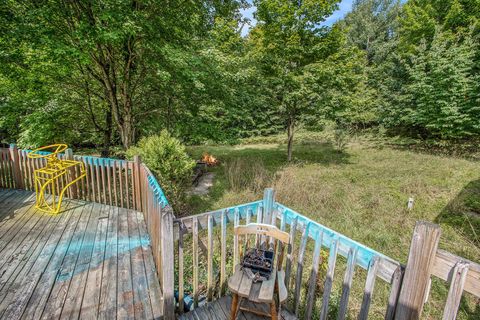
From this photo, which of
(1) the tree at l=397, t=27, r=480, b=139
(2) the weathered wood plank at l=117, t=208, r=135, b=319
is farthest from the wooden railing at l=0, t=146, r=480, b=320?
(1) the tree at l=397, t=27, r=480, b=139

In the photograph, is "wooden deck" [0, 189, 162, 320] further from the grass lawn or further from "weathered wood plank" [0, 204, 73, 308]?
the grass lawn

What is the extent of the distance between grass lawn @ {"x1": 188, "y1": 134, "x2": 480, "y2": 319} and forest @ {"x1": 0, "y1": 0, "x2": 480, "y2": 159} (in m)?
2.47

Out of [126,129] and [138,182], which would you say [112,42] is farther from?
[126,129]

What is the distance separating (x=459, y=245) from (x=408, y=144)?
522 inches

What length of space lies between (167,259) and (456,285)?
6.66ft

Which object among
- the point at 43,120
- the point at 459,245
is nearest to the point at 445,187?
the point at 459,245

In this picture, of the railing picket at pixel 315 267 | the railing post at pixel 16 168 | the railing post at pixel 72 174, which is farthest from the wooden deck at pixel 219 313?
the railing post at pixel 16 168

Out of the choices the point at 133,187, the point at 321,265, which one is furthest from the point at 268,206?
the point at 133,187

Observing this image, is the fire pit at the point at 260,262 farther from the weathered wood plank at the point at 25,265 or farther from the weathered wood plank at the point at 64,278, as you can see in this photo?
the weathered wood plank at the point at 25,265

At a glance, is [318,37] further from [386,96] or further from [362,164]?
[386,96]

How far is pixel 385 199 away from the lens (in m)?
6.20

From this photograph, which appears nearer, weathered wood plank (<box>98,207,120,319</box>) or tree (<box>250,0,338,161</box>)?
weathered wood plank (<box>98,207,120,319</box>)

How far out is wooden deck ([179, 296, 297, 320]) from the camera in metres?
2.25

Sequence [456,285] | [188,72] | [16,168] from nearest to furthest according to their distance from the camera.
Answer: [456,285] < [188,72] < [16,168]
